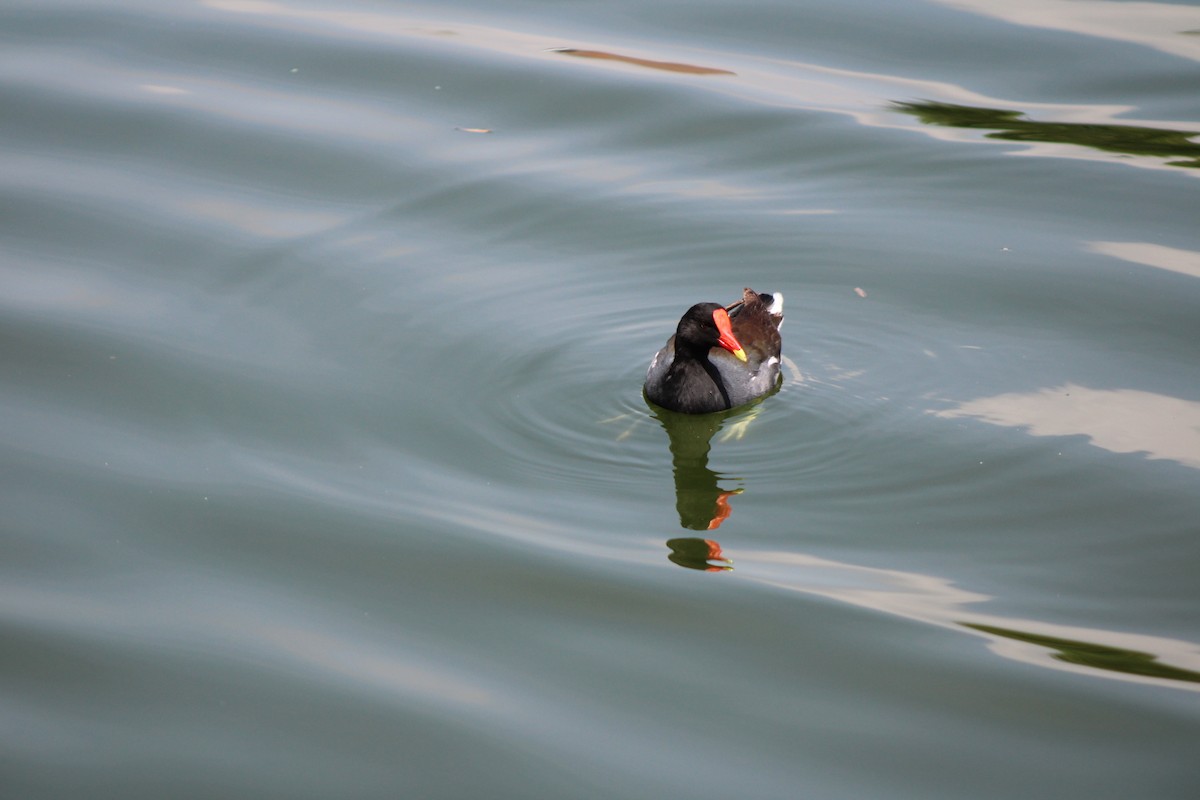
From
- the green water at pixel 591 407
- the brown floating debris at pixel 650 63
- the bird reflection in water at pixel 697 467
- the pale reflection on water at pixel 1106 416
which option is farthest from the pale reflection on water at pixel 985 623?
the brown floating debris at pixel 650 63

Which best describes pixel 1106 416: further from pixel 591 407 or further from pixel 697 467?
pixel 591 407

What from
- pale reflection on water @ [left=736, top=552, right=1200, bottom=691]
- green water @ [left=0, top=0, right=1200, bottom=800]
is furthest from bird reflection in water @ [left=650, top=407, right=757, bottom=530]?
pale reflection on water @ [left=736, top=552, right=1200, bottom=691]

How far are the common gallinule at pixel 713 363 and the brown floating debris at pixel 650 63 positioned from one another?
4.40 meters

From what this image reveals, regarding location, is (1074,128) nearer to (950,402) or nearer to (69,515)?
(950,402)

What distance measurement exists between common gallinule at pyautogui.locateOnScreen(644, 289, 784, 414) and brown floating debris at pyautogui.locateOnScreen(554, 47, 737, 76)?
14.4 ft

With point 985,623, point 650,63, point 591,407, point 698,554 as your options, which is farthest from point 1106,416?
point 650,63

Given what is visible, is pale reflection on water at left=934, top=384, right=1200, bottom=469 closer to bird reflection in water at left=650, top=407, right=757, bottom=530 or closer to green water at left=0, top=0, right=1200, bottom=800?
green water at left=0, top=0, right=1200, bottom=800

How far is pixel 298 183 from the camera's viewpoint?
32.2ft

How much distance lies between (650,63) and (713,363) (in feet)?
16.1

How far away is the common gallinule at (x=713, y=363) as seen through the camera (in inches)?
298

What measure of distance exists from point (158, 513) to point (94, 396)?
52.7 inches

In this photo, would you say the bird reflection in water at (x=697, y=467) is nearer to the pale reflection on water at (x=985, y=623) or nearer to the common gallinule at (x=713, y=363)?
the common gallinule at (x=713, y=363)

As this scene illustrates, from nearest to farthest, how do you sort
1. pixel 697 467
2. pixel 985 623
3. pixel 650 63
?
1. pixel 985 623
2. pixel 697 467
3. pixel 650 63

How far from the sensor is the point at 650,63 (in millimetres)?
11797
